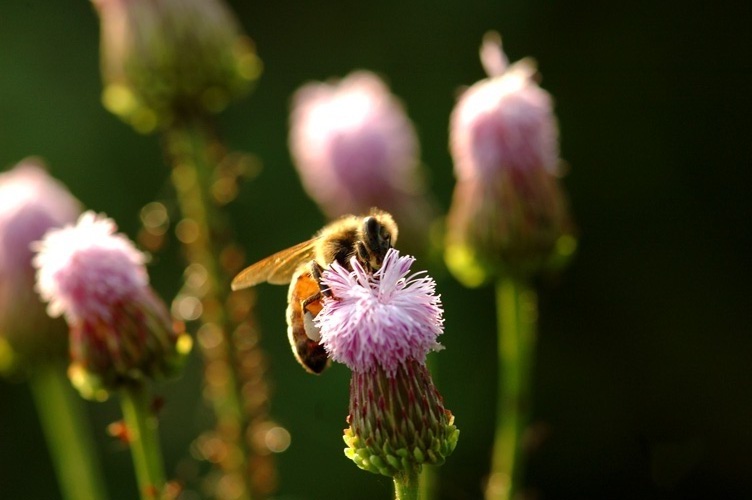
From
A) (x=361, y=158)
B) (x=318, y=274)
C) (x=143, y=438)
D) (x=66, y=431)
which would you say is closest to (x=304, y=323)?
(x=318, y=274)

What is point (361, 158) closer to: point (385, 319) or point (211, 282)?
point (211, 282)

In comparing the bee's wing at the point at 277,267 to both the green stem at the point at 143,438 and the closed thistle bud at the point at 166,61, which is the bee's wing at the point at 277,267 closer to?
the green stem at the point at 143,438

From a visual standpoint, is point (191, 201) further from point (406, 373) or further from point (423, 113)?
point (423, 113)

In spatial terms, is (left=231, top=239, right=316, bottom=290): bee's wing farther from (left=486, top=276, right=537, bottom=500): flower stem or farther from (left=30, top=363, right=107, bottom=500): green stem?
(left=30, top=363, right=107, bottom=500): green stem

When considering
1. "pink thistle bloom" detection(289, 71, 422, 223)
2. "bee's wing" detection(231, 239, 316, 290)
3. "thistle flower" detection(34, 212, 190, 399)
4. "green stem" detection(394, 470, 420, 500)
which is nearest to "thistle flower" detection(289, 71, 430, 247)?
"pink thistle bloom" detection(289, 71, 422, 223)

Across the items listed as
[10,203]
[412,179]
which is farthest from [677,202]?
[10,203]
